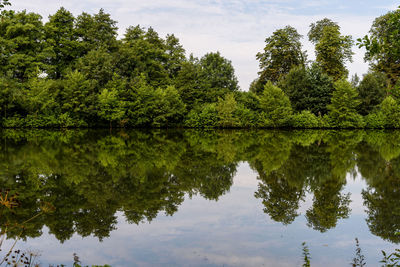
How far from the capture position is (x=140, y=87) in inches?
1475

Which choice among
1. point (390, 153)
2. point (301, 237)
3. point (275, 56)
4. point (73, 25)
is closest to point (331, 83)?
point (275, 56)

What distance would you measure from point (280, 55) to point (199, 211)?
42.5m

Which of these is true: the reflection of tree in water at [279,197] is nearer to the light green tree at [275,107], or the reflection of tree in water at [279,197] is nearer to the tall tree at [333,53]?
the light green tree at [275,107]

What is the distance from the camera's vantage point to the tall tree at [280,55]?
45.8 metres

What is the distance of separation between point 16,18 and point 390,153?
3787 centimetres

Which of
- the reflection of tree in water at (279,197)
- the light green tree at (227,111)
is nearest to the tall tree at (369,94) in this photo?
the light green tree at (227,111)

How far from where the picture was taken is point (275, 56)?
1831 inches

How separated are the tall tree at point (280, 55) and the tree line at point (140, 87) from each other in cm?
336

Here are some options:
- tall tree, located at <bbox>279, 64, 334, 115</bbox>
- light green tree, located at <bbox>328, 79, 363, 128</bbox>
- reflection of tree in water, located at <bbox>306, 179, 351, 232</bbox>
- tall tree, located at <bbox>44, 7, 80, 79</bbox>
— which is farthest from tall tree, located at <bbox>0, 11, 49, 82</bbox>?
reflection of tree in water, located at <bbox>306, 179, 351, 232</bbox>

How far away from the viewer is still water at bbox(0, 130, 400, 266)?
16.0ft

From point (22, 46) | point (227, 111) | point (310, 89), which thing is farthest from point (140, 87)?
point (310, 89)

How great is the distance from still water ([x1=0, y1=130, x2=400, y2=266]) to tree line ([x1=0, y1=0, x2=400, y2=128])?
79.2 feet

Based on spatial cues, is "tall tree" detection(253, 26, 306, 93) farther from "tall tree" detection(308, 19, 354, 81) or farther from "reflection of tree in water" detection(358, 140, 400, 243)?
"reflection of tree in water" detection(358, 140, 400, 243)

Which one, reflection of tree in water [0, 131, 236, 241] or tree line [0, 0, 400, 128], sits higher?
tree line [0, 0, 400, 128]
